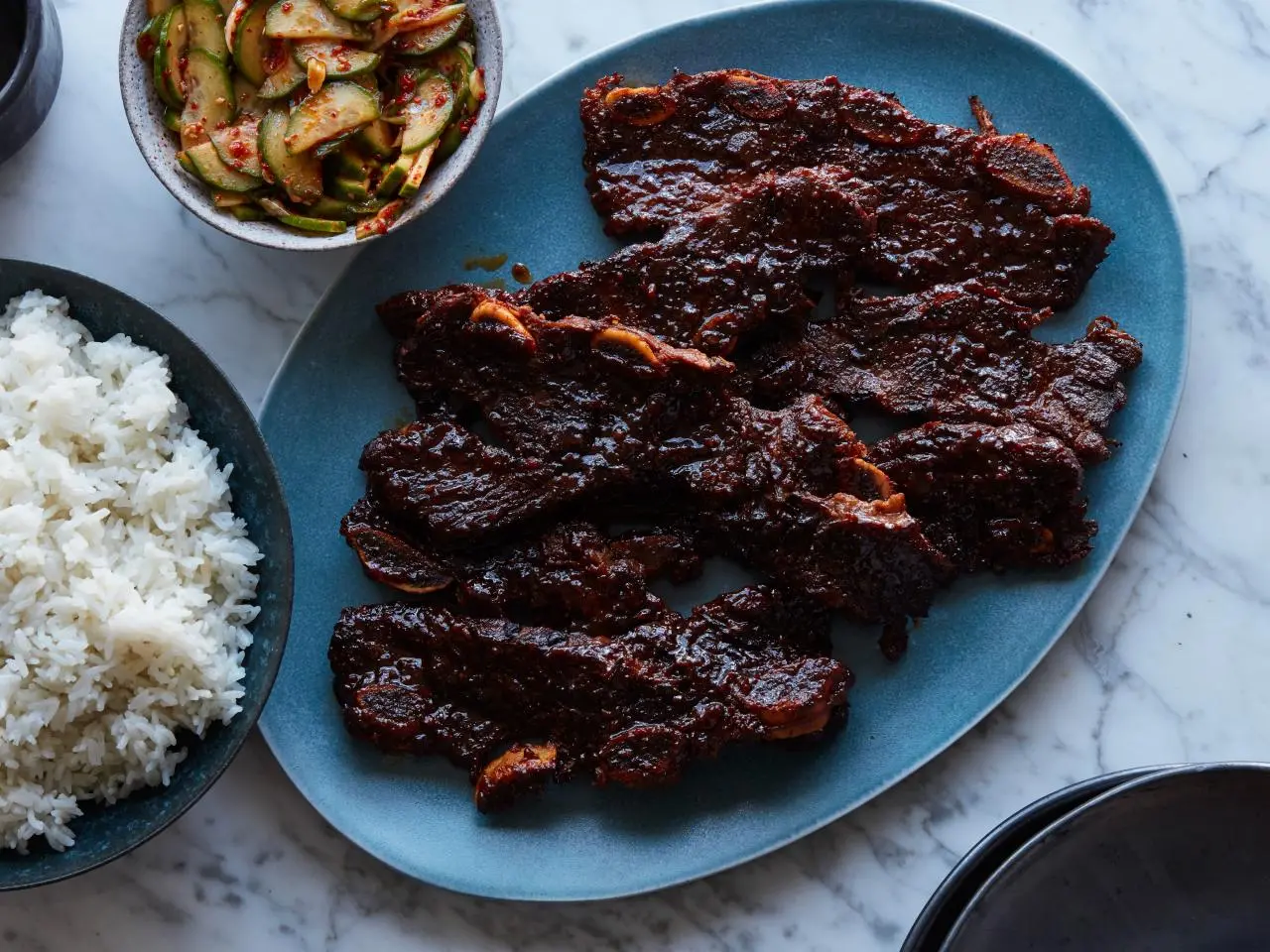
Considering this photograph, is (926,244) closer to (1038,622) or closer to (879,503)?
(879,503)

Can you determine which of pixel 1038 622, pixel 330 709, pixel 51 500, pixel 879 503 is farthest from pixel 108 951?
pixel 1038 622

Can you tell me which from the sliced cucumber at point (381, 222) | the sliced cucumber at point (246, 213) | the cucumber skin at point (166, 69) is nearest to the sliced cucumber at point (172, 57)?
the cucumber skin at point (166, 69)

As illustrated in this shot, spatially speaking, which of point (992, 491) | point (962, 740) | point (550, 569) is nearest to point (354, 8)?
point (550, 569)

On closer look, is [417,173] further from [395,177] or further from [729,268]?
[729,268]

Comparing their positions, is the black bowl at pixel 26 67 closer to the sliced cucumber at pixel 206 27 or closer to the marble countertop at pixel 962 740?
the marble countertop at pixel 962 740

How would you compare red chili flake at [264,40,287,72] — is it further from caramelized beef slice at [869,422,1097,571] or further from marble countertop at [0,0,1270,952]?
caramelized beef slice at [869,422,1097,571]

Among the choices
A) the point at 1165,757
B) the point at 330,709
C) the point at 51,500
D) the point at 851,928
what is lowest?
the point at 851,928
